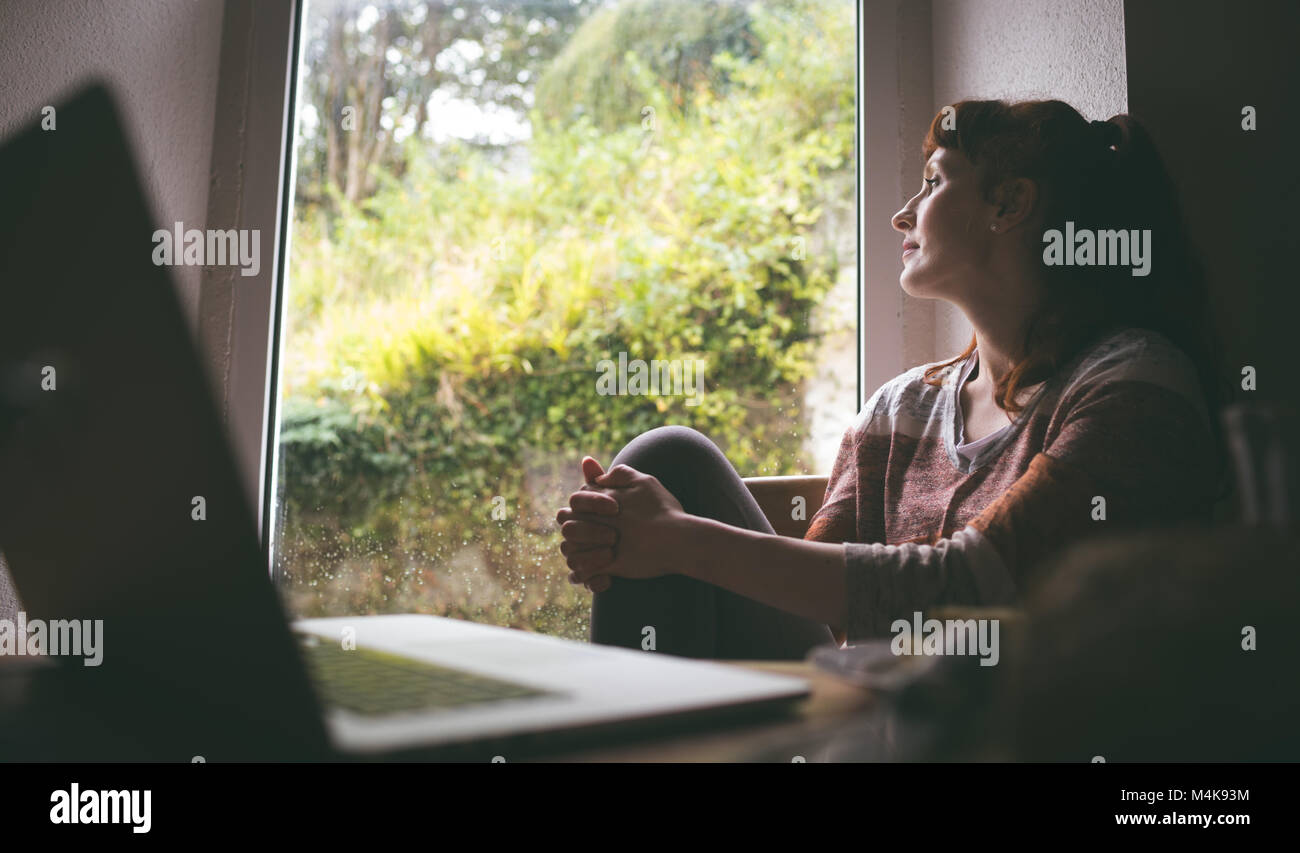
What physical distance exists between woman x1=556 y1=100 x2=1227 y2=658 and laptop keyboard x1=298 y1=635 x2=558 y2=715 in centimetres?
44

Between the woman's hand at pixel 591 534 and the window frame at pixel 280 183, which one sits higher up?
the window frame at pixel 280 183

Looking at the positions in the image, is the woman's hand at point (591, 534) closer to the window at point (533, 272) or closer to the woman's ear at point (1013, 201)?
the woman's ear at point (1013, 201)

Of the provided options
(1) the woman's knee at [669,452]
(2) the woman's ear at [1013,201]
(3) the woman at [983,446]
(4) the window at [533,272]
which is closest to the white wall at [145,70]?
(4) the window at [533,272]

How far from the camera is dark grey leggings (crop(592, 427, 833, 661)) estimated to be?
1.05 metres

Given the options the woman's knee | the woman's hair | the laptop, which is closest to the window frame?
the woman's hair

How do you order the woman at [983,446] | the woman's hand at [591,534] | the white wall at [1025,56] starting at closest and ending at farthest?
the woman at [983,446], the woman's hand at [591,534], the white wall at [1025,56]

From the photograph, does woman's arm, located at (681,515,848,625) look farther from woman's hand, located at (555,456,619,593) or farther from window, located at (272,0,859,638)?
window, located at (272,0,859,638)

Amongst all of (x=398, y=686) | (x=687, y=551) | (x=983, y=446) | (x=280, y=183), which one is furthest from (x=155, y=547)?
(x=280, y=183)

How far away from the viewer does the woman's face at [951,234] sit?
117 centimetres

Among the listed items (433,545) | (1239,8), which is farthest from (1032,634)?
(433,545)

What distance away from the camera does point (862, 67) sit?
1.85 metres

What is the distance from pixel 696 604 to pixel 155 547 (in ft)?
2.51

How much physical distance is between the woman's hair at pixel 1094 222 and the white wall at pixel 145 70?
4.36ft
